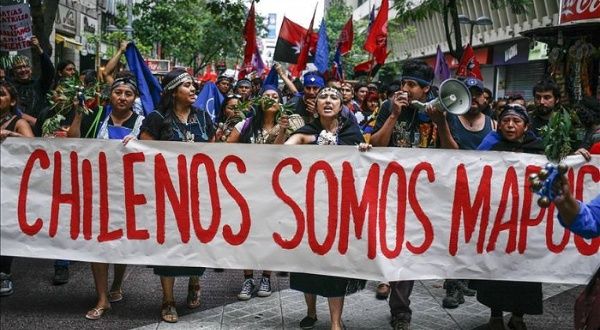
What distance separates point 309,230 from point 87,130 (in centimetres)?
196

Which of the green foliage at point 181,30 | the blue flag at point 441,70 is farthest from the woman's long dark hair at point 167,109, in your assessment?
the green foliage at point 181,30

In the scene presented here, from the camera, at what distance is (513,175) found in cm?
523

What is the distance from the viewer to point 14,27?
9953 mm

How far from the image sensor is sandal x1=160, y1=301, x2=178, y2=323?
5.54 meters

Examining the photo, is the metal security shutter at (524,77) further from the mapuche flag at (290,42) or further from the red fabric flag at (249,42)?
the mapuche flag at (290,42)

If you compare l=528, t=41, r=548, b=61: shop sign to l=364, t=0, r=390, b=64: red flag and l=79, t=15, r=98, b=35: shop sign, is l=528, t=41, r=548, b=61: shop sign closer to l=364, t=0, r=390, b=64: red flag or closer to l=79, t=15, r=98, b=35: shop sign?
l=364, t=0, r=390, b=64: red flag

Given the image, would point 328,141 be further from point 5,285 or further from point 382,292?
point 5,285

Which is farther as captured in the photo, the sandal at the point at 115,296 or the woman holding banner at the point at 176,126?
the sandal at the point at 115,296

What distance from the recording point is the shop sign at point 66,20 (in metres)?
25.6

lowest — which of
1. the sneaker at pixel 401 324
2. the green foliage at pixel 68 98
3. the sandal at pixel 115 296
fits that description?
the sandal at pixel 115 296

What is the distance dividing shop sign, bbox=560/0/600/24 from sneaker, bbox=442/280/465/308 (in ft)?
21.4

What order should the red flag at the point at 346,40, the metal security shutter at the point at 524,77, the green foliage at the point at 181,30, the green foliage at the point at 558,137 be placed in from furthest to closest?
the green foliage at the point at 181,30 < the metal security shutter at the point at 524,77 < the red flag at the point at 346,40 < the green foliage at the point at 558,137

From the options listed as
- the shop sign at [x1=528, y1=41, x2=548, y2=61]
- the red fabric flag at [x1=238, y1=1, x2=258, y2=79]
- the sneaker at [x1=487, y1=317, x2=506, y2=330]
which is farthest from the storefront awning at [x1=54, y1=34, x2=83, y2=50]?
the sneaker at [x1=487, y1=317, x2=506, y2=330]

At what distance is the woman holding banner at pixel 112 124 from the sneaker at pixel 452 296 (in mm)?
2578
